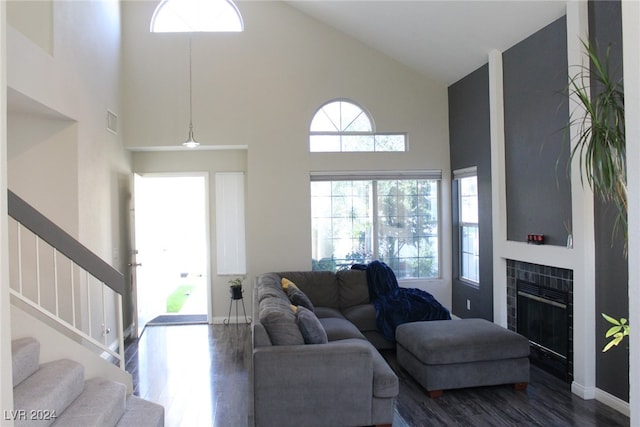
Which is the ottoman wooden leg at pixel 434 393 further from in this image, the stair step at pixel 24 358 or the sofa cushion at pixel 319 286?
the stair step at pixel 24 358

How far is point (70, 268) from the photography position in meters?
3.99

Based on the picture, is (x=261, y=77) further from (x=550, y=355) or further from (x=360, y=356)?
Answer: (x=550, y=355)

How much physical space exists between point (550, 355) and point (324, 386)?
2.38 metres

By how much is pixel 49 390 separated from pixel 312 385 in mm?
1560

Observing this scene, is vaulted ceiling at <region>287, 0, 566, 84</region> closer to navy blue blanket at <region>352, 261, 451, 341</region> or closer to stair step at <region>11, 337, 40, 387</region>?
navy blue blanket at <region>352, 261, 451, 341</region>

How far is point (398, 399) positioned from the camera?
3.59 metres

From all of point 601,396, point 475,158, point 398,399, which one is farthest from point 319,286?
point 601,396

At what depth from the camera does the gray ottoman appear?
3.58m

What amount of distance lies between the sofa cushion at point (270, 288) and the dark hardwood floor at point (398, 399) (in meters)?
0.82

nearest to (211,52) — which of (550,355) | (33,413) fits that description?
(33,413)

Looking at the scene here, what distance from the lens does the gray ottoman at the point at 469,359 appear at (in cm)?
358

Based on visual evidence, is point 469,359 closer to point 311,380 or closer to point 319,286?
point 311,380

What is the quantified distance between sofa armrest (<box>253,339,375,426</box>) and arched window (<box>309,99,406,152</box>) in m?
3.40

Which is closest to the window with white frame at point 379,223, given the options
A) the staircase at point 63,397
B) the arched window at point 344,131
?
the arched window at point 344,131
